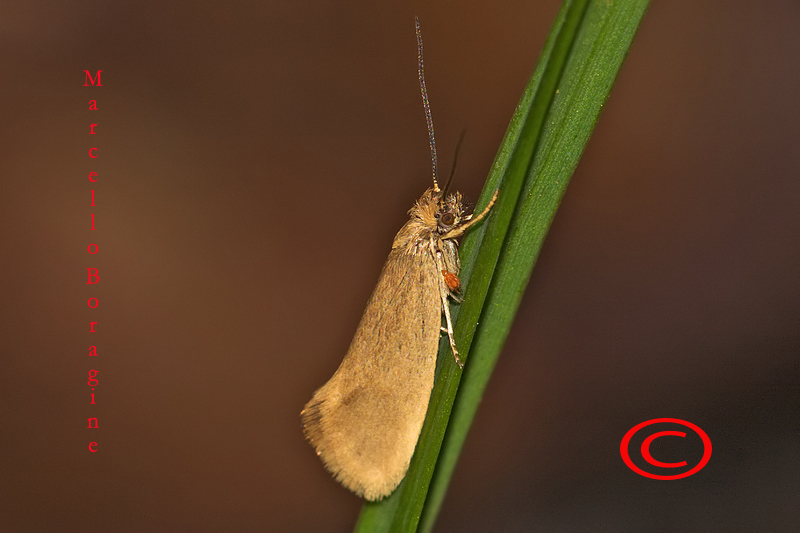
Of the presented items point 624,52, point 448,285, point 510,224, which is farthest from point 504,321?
point 624,52

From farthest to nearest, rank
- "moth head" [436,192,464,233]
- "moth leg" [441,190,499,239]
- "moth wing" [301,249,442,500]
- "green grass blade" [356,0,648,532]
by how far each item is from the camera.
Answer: "moth head" [436,192,464,233] < "moth wing" [301,249,442,500] < "moth leg" [441,190,499,239] < "green grass blade" [356,0,648,532]

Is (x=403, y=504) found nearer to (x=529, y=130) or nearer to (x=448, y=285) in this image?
(x=448, y=285)

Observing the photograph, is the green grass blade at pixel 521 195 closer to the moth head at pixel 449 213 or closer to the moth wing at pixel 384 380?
the moth wing at pixel 384 380

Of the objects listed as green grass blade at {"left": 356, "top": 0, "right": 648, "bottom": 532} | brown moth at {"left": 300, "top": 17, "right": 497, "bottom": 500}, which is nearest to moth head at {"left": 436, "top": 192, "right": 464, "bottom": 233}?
brown moth at {"left": 300, "top": 17, "right": 497, "bottom": 500}

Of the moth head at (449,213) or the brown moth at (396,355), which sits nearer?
the brown moth at (396,355)

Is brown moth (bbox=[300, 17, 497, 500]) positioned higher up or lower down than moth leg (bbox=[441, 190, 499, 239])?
lower down

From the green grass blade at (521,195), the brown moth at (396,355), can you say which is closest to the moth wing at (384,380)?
the brown moth at (396,355)

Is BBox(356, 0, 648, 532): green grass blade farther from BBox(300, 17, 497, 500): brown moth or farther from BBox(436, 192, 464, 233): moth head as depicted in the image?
BBox(436, 192, 464, 233): moth head
